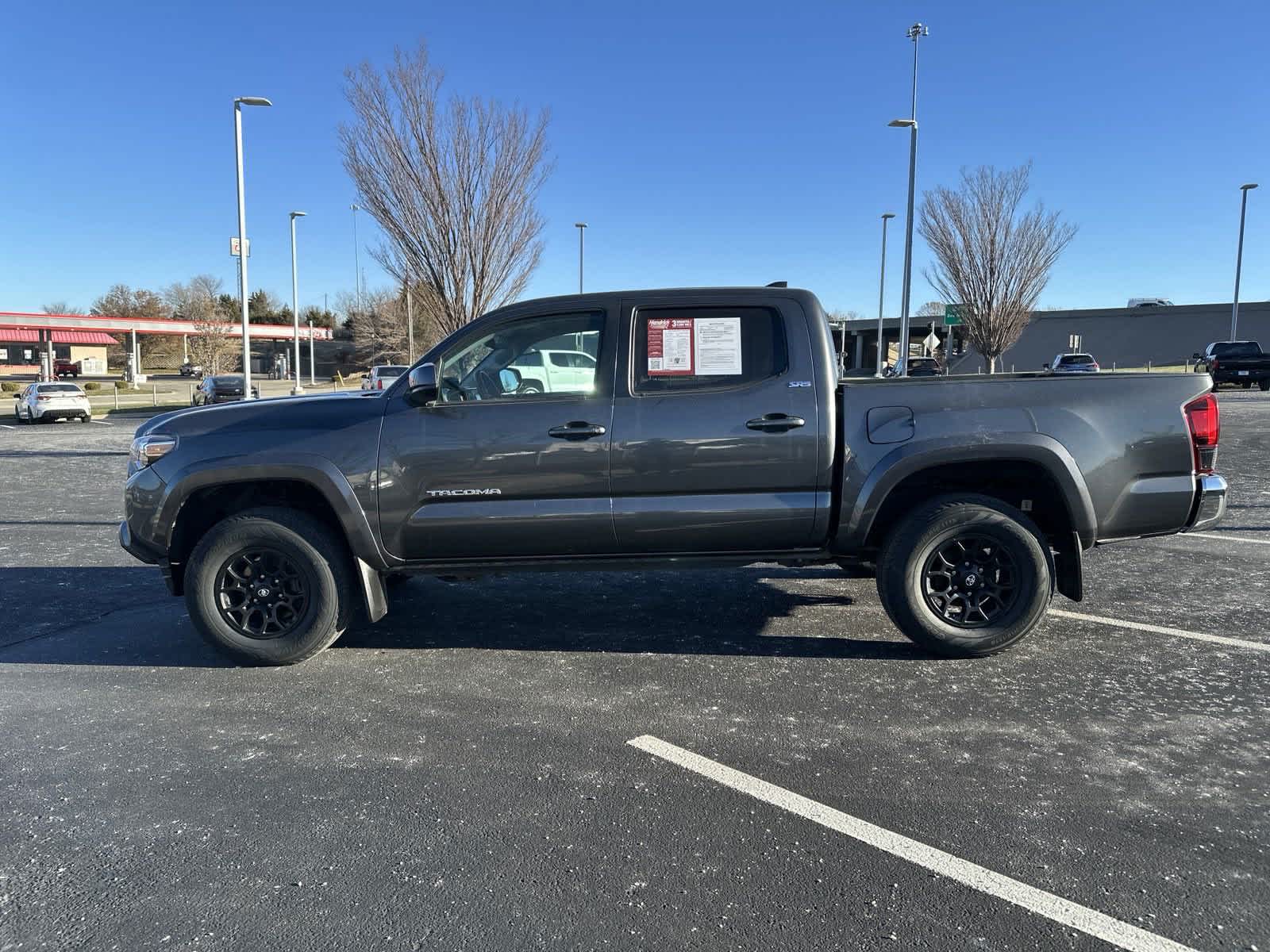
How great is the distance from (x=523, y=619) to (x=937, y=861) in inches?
132

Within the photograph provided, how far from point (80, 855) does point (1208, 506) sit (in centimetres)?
526

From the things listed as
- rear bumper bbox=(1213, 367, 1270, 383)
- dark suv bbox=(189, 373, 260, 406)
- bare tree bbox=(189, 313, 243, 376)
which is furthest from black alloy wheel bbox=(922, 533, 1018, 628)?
bare tree bbox=(189, 313, 243, 376)

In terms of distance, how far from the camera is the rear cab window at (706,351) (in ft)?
15.8

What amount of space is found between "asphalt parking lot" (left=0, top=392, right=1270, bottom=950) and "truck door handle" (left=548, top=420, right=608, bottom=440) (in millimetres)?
1224

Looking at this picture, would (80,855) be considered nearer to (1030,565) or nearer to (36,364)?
(1030,565)

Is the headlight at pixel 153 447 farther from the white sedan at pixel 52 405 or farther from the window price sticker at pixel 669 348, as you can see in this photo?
the white sedan at pixel 52 405

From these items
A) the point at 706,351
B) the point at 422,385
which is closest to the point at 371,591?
the point at 422,385

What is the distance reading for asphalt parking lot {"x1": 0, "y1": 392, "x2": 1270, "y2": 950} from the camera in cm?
266

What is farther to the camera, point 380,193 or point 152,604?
point 380,193

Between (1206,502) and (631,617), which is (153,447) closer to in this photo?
(631,617)

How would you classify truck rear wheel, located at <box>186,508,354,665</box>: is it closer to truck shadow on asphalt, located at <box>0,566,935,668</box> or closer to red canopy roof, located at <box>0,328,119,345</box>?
truck shadow on asphalt, located at <box>0,566,935,668</box>

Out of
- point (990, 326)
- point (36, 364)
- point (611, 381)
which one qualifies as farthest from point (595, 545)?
point (36, 364)

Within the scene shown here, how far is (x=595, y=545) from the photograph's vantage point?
482 cm

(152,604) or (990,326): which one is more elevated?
(990,326)
